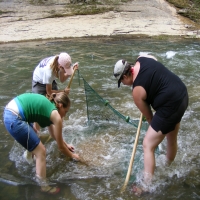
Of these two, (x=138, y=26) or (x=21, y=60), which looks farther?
(x=138, y=26)

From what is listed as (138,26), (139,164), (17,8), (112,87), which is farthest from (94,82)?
(17,8)

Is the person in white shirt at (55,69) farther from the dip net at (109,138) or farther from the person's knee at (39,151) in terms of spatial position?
the person's knee at (39,151)

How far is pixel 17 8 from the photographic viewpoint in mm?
18219

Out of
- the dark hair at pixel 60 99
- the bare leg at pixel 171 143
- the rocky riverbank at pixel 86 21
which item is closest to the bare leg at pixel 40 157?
the dark hair at pixel 60 99

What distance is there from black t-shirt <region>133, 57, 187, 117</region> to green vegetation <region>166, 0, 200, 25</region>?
15.0m

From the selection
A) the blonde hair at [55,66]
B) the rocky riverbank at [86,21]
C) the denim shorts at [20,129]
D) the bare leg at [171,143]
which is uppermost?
the blonde hair at [55,66]

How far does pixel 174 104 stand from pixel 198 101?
3.70 metres

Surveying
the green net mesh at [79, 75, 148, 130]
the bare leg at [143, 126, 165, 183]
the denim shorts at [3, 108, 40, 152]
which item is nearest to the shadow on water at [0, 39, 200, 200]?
the green net mesh at [79, 75, 148, 130]

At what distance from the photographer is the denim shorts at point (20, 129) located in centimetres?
344

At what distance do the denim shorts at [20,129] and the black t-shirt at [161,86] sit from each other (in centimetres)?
141

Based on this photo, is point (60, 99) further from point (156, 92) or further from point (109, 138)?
point (109, 138)

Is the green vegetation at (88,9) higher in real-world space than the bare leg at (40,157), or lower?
lower

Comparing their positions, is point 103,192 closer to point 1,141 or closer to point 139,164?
point 139,164

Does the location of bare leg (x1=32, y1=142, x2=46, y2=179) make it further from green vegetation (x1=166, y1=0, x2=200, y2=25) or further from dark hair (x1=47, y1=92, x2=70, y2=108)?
green vegetation (x1=166, y1=0, x2=200, y2=25)
